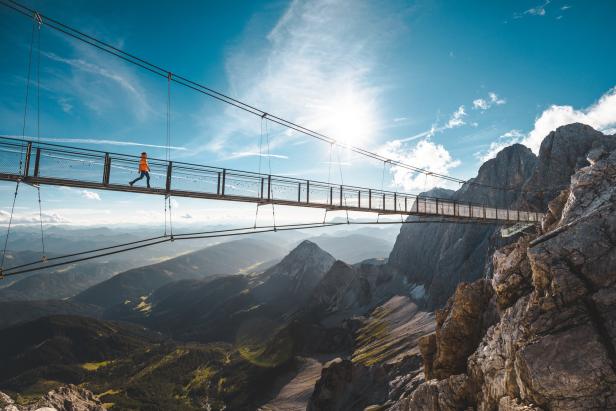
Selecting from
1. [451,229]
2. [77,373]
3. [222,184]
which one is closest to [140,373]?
[77,373]

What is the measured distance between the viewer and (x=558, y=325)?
13.0 meters

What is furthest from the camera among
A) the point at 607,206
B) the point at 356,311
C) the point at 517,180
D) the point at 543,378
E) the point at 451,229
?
the point at 356,311

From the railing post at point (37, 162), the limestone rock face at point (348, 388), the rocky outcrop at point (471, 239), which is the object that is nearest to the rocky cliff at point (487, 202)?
the rocky outcrop at point (471, 239)

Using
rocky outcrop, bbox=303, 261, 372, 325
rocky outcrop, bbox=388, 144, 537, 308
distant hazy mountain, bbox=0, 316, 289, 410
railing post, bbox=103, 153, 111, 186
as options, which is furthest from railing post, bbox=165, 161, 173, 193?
rocky outcrop, bbox=303, 261, 372, 325

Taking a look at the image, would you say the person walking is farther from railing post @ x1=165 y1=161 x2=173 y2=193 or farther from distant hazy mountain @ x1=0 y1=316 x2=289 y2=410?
distant hazy mountain @ x1=0 y1=316 x2=289 y2=410

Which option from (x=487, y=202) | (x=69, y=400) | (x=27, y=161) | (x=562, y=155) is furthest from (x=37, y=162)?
(x=487, y=202)

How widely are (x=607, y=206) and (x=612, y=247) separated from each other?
8.89 feet

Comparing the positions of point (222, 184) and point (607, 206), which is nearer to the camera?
point (607, 206)

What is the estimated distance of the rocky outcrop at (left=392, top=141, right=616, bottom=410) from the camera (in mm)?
11516

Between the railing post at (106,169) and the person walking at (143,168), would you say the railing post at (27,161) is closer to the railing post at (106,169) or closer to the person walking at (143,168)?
the railing post at (106,169)

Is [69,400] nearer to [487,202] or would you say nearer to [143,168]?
[143,168]

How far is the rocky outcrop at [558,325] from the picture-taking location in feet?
37.8

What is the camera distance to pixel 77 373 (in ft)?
497

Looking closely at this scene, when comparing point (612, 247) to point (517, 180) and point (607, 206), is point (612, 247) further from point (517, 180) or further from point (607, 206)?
point (517, 180)
